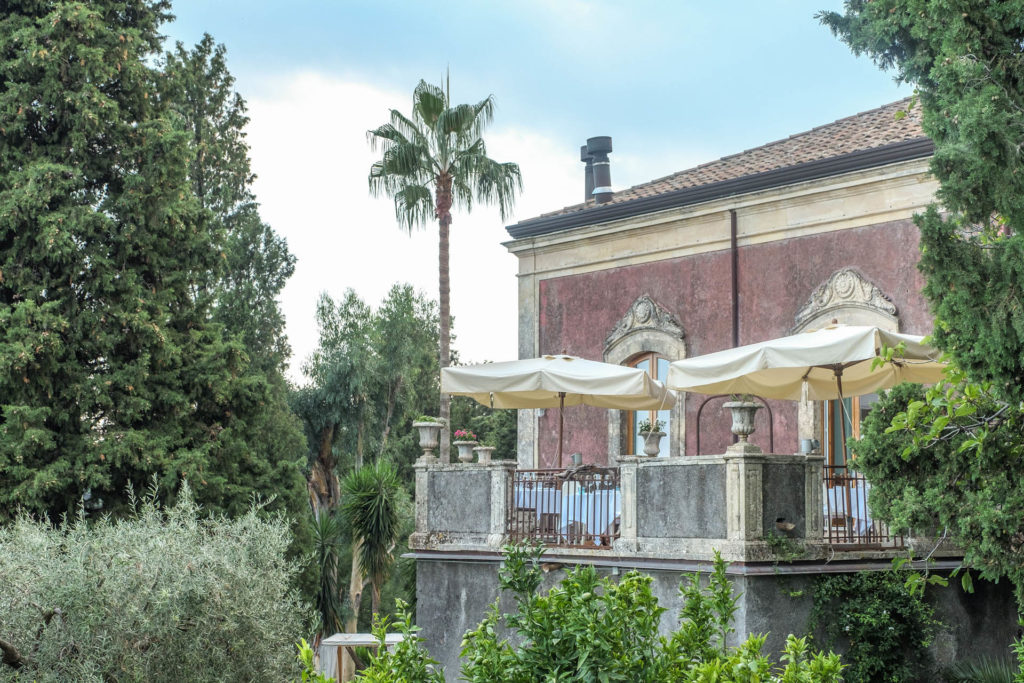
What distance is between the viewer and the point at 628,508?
12.3 metres

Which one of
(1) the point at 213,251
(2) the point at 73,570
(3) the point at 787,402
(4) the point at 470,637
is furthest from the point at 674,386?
(1) the point at 213,251

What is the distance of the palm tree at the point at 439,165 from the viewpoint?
2155 centimetres

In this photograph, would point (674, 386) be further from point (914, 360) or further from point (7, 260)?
point (7, 260)

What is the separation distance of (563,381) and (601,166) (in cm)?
798

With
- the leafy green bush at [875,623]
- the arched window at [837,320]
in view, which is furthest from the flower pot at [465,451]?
the leafy green bush at [875,623]

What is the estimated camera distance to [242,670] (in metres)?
12.4

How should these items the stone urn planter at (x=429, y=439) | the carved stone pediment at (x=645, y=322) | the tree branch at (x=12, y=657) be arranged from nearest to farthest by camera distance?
the tree branch at (x=12, y=657) < the stone urn planter at (x=429, y=439) < the carved stone pediment at (x=645, y=322)

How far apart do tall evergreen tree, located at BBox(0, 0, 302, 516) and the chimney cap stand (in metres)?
7.17

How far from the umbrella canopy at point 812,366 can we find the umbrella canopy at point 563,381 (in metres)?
0.81

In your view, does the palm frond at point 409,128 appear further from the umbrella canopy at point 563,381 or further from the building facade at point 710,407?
the umbrella canopy at point 563,381

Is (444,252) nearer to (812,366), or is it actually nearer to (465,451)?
(465,451)

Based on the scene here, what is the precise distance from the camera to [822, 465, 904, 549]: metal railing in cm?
1173

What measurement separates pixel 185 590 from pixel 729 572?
5712 millimetres

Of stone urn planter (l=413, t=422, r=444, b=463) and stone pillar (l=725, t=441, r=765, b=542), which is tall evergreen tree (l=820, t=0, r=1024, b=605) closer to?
stone pillar (l=725, t=441, r=765, b=542)
